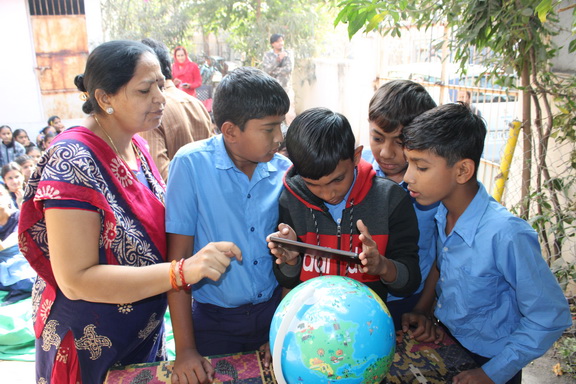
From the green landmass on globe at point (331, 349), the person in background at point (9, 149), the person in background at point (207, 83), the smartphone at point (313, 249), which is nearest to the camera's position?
the green landmass on globe at point (331, 349)

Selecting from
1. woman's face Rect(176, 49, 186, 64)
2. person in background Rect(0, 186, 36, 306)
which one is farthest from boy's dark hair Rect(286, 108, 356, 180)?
woman's face Rect(176, 49, 186, 64)

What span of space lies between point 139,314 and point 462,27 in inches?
99.4

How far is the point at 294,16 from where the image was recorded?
13.8m

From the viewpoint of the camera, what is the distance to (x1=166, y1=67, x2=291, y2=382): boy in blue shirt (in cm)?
180

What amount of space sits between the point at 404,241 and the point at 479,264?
0.93ft

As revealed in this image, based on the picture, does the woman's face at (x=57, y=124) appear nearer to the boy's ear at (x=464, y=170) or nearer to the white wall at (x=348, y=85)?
the white wall at (x=348, y=85)

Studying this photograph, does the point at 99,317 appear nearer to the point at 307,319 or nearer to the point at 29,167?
the point at 307,319

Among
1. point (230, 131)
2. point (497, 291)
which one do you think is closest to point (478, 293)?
point (497, 291)

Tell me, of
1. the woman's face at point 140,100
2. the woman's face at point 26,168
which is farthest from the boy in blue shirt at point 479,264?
the woman's face at point 26,168

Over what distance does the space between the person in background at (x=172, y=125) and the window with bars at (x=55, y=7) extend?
706 cm

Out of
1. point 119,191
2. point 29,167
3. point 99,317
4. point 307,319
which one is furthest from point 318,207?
point 29,167

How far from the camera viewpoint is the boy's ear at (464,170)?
1766mm

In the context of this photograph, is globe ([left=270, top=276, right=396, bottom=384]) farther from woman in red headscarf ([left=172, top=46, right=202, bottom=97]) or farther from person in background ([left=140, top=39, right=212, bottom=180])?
woman in red headscarf ([left=172, top=46, right=202, bottom=97])

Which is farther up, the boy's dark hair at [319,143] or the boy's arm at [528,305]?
the boy's dark hair at [319,143]
